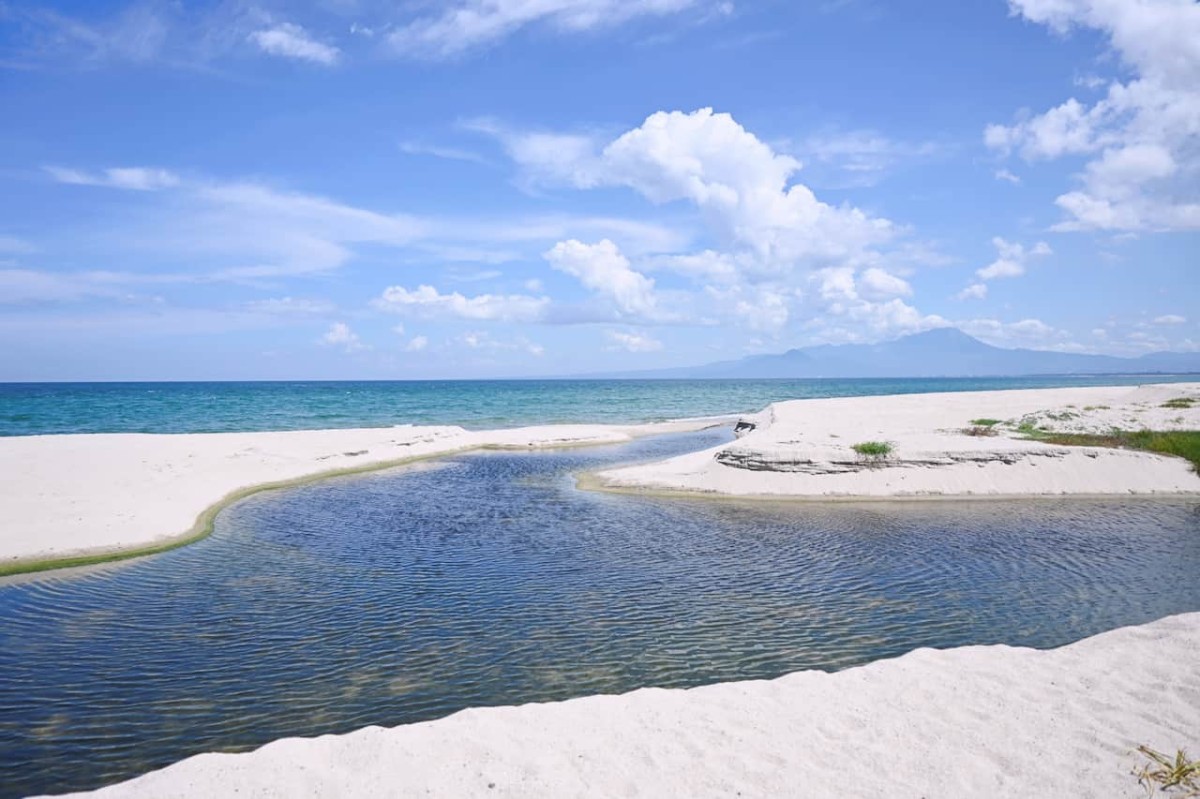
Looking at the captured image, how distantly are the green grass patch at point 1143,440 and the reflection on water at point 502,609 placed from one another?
23.6 ft

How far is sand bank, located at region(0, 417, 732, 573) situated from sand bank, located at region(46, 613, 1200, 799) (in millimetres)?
17268

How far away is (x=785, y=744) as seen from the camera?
8375mm

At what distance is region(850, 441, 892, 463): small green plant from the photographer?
99.9 feet

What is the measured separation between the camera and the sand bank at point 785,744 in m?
7.46

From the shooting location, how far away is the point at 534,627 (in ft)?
46.1

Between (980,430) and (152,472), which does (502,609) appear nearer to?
(152,472)

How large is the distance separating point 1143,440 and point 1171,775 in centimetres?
3528

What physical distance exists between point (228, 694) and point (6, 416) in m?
92.2

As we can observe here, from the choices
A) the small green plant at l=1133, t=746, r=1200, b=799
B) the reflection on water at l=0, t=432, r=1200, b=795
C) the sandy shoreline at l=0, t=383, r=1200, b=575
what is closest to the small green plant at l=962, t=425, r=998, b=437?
the sandy shoreline at l=0, t=383, r=1200, b=575

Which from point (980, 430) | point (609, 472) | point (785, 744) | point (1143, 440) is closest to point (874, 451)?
point (980, 430)

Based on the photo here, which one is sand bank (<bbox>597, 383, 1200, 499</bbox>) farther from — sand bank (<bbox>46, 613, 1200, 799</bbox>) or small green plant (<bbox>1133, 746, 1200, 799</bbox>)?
small green plant (<bbox>1133, 746, 1200, 799</bbox>)

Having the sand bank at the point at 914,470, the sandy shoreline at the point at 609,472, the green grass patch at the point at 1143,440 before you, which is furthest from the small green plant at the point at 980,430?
the green grass patch at the point at 1143,440

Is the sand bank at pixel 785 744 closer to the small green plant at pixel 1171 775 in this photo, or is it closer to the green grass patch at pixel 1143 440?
the small green plant at pixel 1171 775

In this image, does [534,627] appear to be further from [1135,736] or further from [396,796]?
[1135,736]
